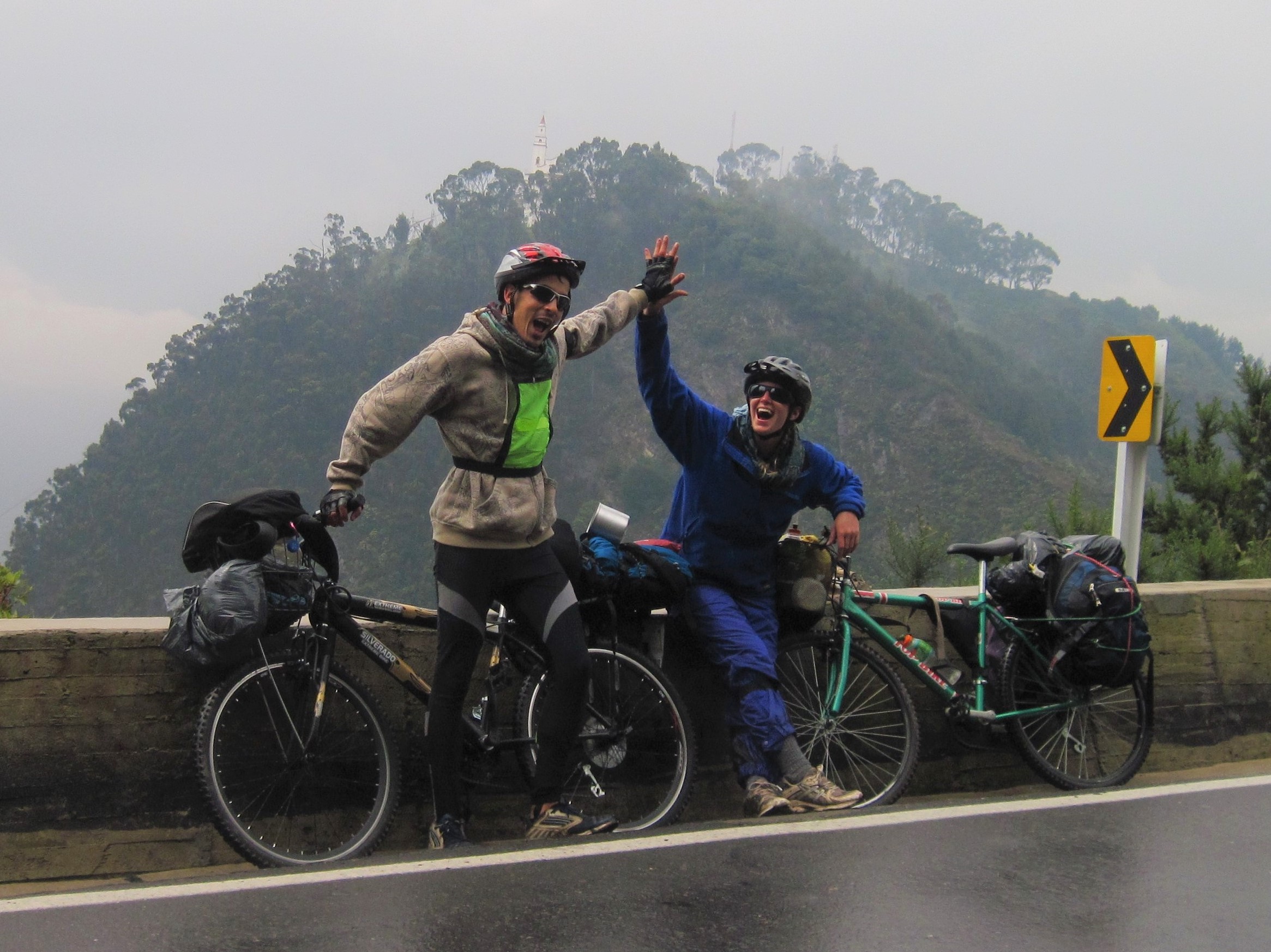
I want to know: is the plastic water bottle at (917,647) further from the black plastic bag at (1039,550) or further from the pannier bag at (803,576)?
the black plastic bag at (1039,550)

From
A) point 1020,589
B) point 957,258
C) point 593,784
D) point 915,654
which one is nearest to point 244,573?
point 593,784

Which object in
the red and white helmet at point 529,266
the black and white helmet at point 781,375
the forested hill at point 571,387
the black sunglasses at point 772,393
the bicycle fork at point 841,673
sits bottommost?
the bicycle fork at point 841,673

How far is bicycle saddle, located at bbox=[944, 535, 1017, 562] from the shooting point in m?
A: 5.23

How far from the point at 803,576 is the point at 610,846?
1428 millimetres

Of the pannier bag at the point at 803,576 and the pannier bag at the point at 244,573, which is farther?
the pannier bag at the point at 803,576

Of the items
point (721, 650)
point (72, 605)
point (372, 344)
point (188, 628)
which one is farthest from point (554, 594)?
point (372, 344)

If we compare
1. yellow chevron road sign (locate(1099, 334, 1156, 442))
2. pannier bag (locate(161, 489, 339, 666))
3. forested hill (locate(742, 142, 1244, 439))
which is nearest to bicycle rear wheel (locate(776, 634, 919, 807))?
pannier bag (locate(161, 489, 339, 666))

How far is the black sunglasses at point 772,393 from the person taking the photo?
4656 millimetres

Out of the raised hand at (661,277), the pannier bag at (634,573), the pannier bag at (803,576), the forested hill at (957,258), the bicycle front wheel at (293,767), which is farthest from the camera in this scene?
the forested hill at (957,258)

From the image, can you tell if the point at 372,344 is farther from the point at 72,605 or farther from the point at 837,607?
the point at 837,607

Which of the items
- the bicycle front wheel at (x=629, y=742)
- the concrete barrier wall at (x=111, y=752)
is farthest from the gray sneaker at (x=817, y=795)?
the concrete barrier wall at (x=111, y=752)

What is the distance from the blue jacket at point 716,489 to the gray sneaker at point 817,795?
75 centimetres

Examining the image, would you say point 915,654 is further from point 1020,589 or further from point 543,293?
point 543,293

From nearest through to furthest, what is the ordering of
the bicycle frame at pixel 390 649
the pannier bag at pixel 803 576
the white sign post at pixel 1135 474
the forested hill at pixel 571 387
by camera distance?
the bicycle frame at pixel 390 649 < the pannier bag at pixel 803 576 < the white sign post at pixel 1135 474 < the forested hill at pixel 571 387
